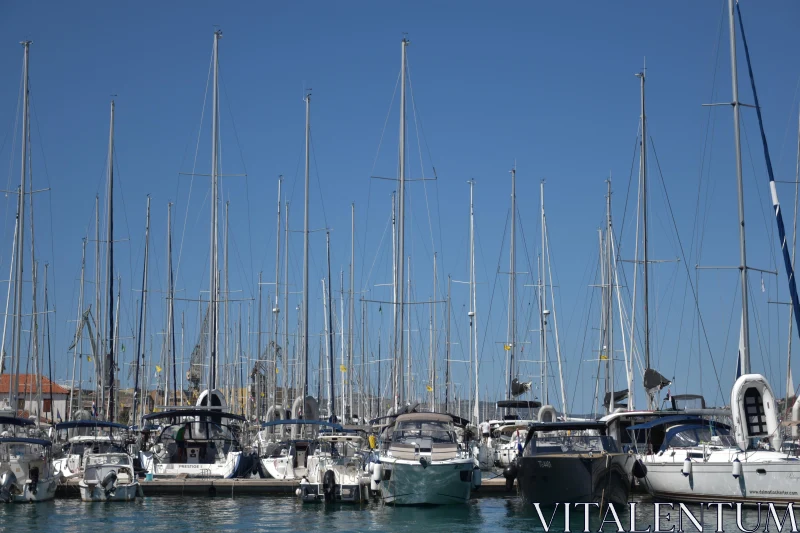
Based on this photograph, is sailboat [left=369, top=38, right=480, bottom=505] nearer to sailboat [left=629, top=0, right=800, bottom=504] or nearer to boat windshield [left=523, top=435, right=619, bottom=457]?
boat windshield [left=523, top=435, right=619, bottom=457]

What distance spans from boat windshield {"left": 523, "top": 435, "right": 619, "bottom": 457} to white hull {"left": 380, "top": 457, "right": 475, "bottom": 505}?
2.37 m

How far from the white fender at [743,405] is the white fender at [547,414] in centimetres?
2264

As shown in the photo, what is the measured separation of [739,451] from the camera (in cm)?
3409

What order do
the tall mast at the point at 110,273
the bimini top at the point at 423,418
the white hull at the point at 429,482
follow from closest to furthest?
the white hull at the point at 429,482 < the bimini top at the point at 423,418 < the tall mast at the point at 110,273

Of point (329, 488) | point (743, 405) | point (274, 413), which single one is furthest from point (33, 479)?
point (274, 413)

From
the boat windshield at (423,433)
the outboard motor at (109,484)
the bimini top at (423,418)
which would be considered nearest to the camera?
the boat windshield at (423,433)

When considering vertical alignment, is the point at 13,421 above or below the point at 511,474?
above

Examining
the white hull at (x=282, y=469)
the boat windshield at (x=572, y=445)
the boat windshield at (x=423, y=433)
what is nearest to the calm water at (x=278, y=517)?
the boat windshield at (x=572, y=445)

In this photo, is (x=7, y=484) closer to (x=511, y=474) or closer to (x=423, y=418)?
(x=423, y=418)

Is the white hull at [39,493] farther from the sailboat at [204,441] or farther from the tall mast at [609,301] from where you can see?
the tall mast at [609,301]

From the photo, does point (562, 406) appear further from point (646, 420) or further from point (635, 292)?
point (646, 420)

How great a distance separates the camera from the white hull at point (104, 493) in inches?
1526

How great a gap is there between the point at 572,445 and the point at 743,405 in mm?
6000

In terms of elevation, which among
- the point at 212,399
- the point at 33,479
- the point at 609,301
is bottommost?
the point at 33,479
